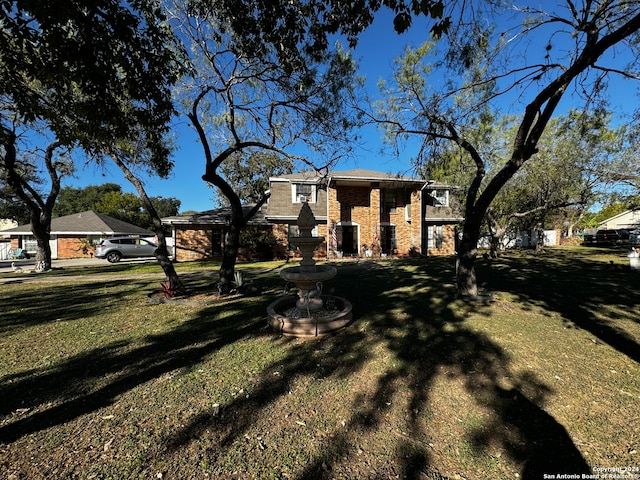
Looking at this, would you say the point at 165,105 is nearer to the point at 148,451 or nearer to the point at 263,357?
the point at 263,357

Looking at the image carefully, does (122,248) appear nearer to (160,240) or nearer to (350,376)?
(160,240)

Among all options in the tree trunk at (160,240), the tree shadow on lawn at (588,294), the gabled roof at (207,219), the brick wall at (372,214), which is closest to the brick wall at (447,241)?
the brick wall at (372,214)

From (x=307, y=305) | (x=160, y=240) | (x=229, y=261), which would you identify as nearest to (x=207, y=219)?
(x=160, y=240)

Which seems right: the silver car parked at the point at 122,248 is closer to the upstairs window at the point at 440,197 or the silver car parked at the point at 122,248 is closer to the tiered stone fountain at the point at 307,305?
the tiered stone fountain at the point at 307,305

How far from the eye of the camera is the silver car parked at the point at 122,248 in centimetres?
1869

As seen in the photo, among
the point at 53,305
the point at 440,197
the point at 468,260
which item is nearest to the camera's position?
the point at 468,260

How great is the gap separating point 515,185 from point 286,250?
15173 millimetres

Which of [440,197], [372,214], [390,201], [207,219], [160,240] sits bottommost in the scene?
[160,240]

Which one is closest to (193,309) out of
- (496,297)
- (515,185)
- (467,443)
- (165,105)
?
(165,105)

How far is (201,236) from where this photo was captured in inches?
730

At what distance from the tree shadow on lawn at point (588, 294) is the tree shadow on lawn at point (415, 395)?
6.34 ft

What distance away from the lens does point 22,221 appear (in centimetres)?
2969

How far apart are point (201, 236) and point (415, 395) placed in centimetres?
1839

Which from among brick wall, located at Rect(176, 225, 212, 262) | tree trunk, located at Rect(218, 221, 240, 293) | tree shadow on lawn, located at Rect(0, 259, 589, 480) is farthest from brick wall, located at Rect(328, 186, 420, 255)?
tree shadow on lawn, located at Rect(0, 259, 589, 480)
